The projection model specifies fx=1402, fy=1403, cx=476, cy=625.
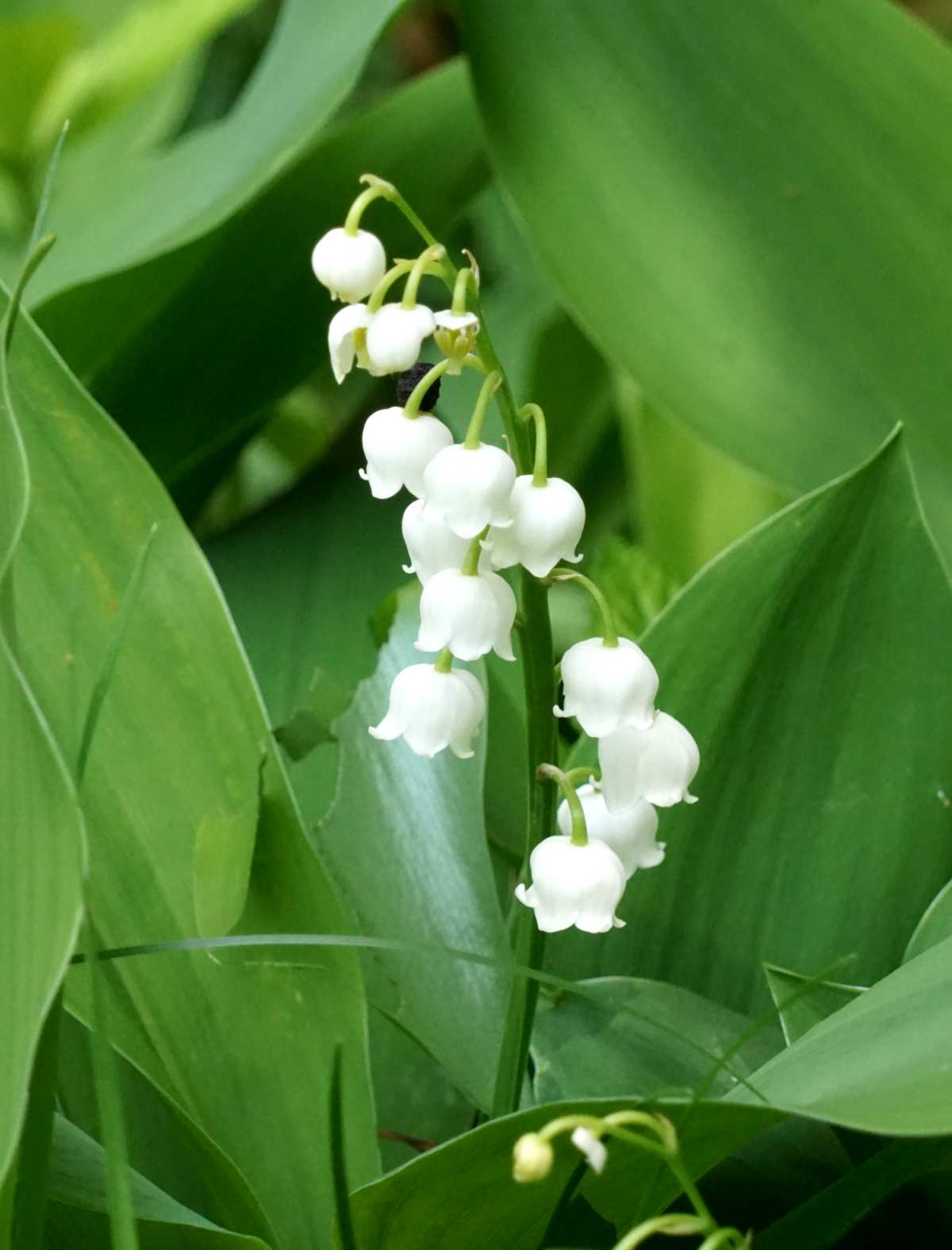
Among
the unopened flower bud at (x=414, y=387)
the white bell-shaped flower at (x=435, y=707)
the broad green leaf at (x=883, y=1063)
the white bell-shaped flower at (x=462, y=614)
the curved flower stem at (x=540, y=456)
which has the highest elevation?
the unopened flower bud at (x=414, y=387)

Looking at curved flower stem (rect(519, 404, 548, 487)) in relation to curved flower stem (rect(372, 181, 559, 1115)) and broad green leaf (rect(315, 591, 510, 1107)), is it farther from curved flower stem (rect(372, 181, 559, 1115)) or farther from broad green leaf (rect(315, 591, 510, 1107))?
broad green leaf (rect(315, 591, 510, 1107))

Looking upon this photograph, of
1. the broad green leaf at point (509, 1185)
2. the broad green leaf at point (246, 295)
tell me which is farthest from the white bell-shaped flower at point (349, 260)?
the broad green leaf at point (246, 295)

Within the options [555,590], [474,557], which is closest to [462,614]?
[474,557]

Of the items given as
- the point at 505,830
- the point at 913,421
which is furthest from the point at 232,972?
the point at 913,421

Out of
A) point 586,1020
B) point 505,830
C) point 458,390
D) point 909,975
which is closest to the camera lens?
point 909,975

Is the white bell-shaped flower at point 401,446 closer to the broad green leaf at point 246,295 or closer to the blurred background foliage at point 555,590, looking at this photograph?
the blurred background foliage at point 555,590

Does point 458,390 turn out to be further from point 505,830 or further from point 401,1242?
point 401,1242
